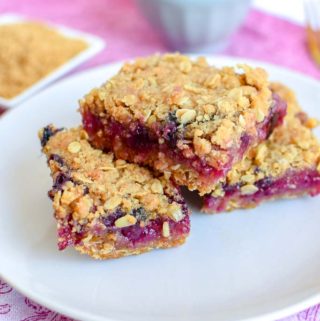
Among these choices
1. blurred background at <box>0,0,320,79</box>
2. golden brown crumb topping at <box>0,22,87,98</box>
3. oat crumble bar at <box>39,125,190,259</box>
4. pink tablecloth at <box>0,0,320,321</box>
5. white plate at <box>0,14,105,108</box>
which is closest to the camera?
oat crumble bar at <box>39,125,190,259</box>

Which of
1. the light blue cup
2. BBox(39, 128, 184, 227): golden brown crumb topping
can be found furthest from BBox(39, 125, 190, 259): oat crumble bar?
the light blue cup

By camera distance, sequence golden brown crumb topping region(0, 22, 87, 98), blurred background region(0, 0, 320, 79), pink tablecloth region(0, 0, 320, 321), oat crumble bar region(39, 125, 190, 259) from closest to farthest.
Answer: oat crumble bar region(39, 125, 190, 259), golden brown crumb topping region(0, 22, 87, 98), blurred background region(0, 0, 320, 79), pink tablecloth region(0, 0, 320, 321)

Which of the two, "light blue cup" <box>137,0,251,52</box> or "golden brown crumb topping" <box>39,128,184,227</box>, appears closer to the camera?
"golden brown crumb topping" <box>39,128,184,227</box>

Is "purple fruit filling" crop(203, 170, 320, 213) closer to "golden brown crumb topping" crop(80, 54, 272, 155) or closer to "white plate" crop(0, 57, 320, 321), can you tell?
"white plate" crop(0, 57, 320, 321)

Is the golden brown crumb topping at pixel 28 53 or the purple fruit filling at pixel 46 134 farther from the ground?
the purple fruit filling at pixel 46 134

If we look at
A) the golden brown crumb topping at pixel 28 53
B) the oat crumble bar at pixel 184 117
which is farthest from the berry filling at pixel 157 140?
the golden brown crumb topping at pixel 28 53

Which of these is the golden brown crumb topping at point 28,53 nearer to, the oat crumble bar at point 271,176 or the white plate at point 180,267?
the white plate at point 180,267

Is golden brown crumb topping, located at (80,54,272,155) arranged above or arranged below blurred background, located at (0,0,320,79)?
above

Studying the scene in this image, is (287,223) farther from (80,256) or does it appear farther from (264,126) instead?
(80,256)
